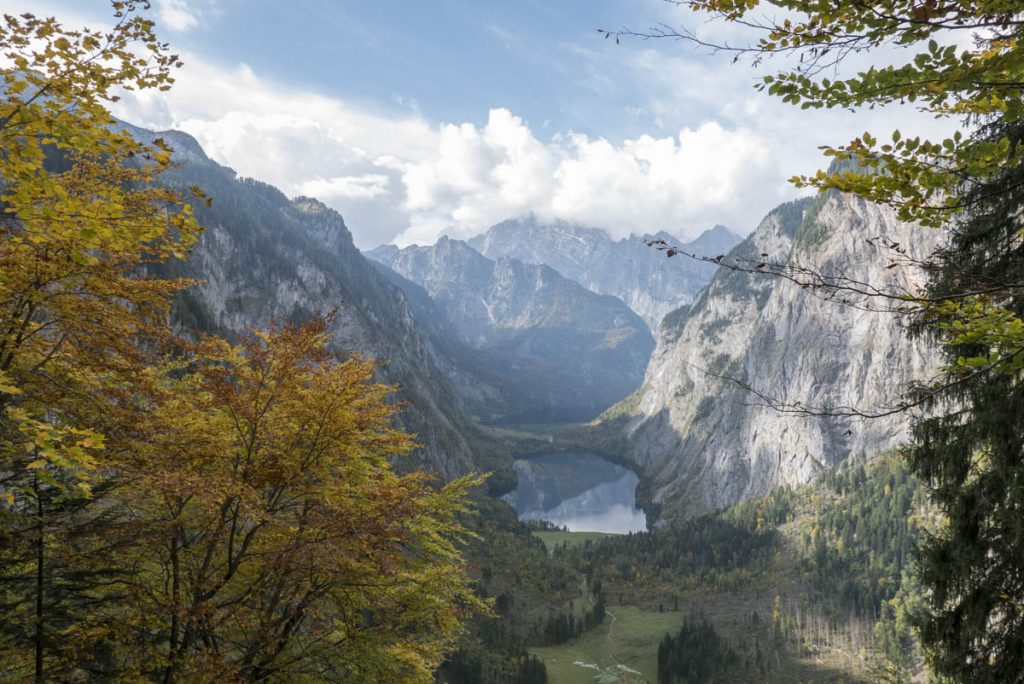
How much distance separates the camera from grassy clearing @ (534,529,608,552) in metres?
180

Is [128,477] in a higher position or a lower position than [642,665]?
higher

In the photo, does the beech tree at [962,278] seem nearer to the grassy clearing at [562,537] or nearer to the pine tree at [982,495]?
the pine tree at [982,495]

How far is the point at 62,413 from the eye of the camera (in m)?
10.6

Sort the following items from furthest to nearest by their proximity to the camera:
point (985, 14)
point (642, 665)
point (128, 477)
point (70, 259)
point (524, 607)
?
point (524, 607)
point (642, 665)
point (128, 477)
point (70, 259)
point (985, 14)

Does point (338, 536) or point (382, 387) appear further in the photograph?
point (382, 387)

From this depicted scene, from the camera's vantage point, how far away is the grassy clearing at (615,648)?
9631 cm

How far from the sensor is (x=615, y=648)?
10994cm

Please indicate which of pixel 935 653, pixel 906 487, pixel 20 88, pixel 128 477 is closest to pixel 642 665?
pixel 906 487

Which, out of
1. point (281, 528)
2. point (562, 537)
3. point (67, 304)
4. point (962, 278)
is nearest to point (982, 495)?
point (962, 278)

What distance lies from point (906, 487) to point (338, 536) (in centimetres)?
17323

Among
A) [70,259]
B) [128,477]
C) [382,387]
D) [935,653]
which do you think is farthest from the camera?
[382,387]

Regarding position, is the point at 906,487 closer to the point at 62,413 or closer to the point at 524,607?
the point at 524,607

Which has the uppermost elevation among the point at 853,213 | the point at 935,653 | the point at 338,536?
the point at 853,213

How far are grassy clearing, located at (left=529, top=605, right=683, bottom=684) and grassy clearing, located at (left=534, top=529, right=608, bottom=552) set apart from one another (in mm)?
45947
